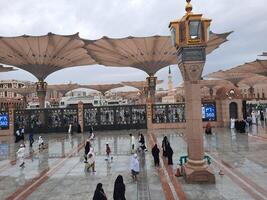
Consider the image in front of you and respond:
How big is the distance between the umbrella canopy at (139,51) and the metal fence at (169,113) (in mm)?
6273

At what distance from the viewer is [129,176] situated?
→ 11.9 meters

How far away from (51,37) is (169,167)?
20887 mm

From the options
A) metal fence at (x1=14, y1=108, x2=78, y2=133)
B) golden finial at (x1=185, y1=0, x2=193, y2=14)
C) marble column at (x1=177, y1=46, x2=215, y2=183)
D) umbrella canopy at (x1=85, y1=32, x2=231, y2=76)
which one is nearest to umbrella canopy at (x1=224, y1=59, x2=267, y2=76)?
umbrella canopy at (x1=85, y1=32, x2=231, y2=76)

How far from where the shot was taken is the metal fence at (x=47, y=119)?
101ft

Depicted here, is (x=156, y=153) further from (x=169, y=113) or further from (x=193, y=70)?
(x=169, y=113)

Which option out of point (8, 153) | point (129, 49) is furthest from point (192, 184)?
point (129, 49)

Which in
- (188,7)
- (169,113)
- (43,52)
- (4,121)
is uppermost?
(43,52)

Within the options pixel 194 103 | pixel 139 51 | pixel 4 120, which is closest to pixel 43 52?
pixel 4 120

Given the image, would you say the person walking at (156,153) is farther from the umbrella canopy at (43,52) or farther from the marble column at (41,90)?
the marble column at (41,90)

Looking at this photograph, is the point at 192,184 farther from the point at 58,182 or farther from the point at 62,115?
the point at 62,115

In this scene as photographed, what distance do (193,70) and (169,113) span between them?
20177 millimetres

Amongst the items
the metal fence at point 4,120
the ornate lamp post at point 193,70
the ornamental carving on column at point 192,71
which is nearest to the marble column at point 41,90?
the metal fence at point 4,120

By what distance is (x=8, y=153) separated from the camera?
19.2m

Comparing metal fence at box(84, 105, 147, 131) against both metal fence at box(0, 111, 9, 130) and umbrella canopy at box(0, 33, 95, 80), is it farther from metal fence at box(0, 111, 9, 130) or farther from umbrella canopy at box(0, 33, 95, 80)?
metal fence at box(0, 111, 9, 130)
